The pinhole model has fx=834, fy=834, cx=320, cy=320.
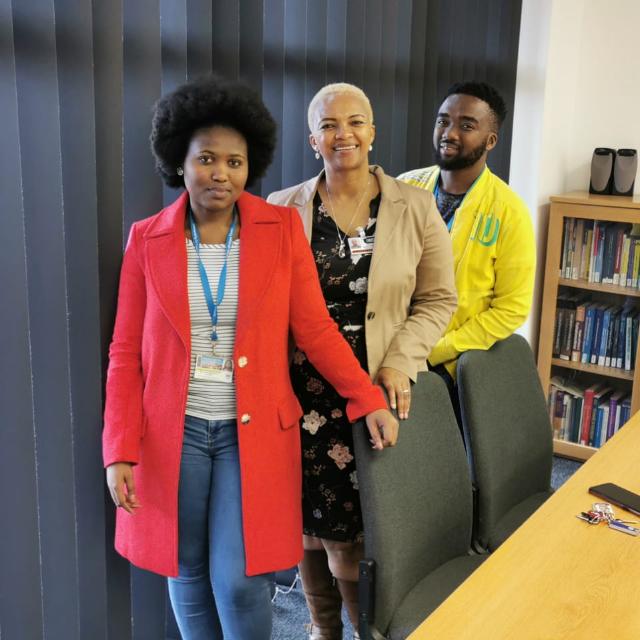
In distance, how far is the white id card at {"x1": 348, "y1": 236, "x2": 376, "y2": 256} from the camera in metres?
2.18

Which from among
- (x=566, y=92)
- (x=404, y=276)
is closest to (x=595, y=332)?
(x=566, y=92)

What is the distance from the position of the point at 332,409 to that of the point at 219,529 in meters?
0.44

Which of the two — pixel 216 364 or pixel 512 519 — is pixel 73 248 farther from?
pixel 512 519

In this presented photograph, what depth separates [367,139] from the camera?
7.14 feet

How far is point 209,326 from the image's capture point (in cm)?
192

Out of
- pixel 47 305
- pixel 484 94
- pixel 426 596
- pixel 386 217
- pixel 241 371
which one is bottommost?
pixel 426 596

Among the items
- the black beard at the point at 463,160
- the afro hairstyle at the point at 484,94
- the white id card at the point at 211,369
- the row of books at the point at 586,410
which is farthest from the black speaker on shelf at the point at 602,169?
the white id card at the point at 211,369

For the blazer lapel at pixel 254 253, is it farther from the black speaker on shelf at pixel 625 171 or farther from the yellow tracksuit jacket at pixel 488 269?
the black speaker on shelf at pixel 625 171

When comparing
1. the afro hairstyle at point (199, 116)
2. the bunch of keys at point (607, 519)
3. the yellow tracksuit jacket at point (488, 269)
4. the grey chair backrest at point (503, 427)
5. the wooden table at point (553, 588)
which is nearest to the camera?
the wooden table at point (553, 588)

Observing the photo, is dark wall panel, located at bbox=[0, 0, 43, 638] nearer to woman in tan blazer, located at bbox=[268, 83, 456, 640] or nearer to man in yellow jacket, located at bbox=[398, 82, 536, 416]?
woman in tan blazer, located at bbox=[268, 83, 456, 640]

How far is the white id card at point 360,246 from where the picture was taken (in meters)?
2.18

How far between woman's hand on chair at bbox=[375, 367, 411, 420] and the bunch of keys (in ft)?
1.56

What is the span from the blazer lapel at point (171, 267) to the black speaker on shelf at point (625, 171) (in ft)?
9.65

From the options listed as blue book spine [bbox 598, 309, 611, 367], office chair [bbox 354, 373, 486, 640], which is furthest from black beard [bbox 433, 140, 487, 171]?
blue book spine [bbox 598, 309, 611, 367]
